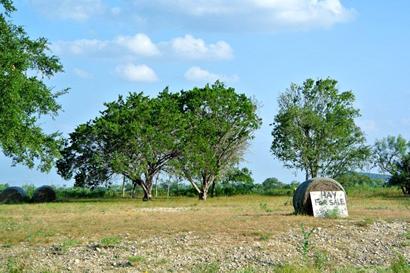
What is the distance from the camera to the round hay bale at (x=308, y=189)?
22.1 metres

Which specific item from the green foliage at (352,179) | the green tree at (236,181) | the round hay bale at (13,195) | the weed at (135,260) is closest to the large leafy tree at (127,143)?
the round hay bale at (13,195)

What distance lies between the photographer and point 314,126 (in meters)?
57.8

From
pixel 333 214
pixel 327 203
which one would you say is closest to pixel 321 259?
pixel 333 214

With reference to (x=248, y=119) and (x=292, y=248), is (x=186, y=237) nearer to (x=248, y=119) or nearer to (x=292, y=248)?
(x=292, y=248)

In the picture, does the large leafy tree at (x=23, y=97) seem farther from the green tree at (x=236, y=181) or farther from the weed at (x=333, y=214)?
the green tree at (x=236, y=181)

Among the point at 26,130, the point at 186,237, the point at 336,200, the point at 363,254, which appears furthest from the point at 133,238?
the point at 26,130

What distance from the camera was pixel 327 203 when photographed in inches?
856

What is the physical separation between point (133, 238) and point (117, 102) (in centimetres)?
3630

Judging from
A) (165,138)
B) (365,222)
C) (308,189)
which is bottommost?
(365,222)

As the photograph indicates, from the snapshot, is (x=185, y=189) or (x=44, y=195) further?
(x=185, y=189)

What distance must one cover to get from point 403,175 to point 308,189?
42435 mm

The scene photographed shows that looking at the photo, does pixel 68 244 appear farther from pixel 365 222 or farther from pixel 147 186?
pixel 147 186

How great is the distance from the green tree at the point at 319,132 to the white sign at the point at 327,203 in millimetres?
35393

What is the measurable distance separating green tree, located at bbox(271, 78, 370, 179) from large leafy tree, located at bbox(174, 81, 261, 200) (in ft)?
16.9
